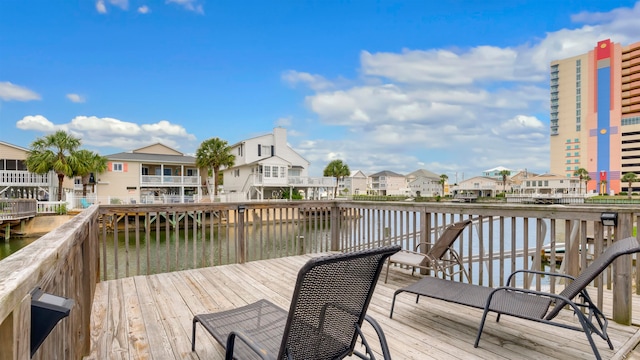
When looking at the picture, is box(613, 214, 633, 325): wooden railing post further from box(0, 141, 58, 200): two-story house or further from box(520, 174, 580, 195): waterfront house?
box(520, 174, 580, 195): waterfront house

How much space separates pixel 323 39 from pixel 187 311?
18.4m

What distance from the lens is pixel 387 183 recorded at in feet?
219

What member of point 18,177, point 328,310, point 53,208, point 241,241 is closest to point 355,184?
point 18,177

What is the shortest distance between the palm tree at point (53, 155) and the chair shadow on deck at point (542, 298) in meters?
24.5

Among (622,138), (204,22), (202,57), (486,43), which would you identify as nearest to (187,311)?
(204,22)

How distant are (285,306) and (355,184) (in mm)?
56958

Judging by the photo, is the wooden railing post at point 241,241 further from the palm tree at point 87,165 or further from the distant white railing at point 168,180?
the distant white railing at point 168,180

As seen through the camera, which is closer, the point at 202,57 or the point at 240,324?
the point at 240,324

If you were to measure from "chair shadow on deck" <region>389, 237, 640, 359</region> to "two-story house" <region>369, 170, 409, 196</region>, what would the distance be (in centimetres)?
6252

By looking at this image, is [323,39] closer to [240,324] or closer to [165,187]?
[165,187]

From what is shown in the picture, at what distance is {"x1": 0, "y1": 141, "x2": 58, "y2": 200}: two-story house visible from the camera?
21953mm

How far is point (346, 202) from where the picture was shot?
5836 millimetres

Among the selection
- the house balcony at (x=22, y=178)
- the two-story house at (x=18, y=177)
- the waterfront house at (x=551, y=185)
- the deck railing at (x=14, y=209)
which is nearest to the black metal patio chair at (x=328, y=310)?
the deck railing at (x=14, y=209)

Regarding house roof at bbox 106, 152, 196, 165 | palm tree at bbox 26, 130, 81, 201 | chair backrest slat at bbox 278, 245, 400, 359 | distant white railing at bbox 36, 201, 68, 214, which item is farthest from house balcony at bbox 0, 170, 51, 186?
chair backrest slat at bbox 278, 245, 400, 359
